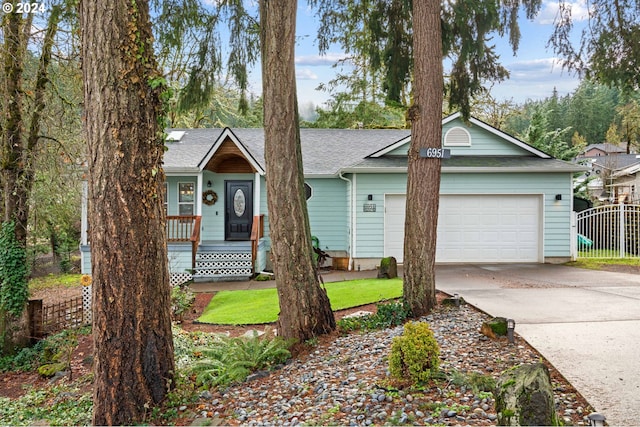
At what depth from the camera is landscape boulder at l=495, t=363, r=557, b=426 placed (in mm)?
2760

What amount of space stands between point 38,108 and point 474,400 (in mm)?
9668

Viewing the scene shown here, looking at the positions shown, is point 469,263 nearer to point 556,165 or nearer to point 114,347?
point 556,165

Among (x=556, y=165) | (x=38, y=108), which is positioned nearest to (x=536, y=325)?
(x=556, y=165)

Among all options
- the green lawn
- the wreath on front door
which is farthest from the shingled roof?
the green lawn

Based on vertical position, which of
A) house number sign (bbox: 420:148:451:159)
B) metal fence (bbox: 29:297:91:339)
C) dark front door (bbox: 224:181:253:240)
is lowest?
metal fence (bbox: 29:297:91:339)

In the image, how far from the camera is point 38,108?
927cm

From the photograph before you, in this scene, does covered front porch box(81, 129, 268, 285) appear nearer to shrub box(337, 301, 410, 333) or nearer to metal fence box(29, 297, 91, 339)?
metal fence box(29, 297, 91, 339)

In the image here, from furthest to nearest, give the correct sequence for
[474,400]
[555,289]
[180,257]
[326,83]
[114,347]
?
1. [326,83]
2. [180,257]
3. [555,289]
4. [114,347]
5. [474,400]

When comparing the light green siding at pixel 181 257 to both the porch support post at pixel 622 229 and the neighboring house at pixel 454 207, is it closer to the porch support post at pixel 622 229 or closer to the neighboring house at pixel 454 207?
the neighboring house at pixel 454 207

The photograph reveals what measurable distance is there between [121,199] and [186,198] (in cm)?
1075

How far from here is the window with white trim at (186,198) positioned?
47.8ft

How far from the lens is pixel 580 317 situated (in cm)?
615

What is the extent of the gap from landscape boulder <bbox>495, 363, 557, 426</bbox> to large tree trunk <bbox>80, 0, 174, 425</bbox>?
3.17 meters

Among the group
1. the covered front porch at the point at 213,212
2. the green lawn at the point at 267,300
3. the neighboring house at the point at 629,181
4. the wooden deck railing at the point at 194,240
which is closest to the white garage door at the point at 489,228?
the green lawn at the point at 267,300
